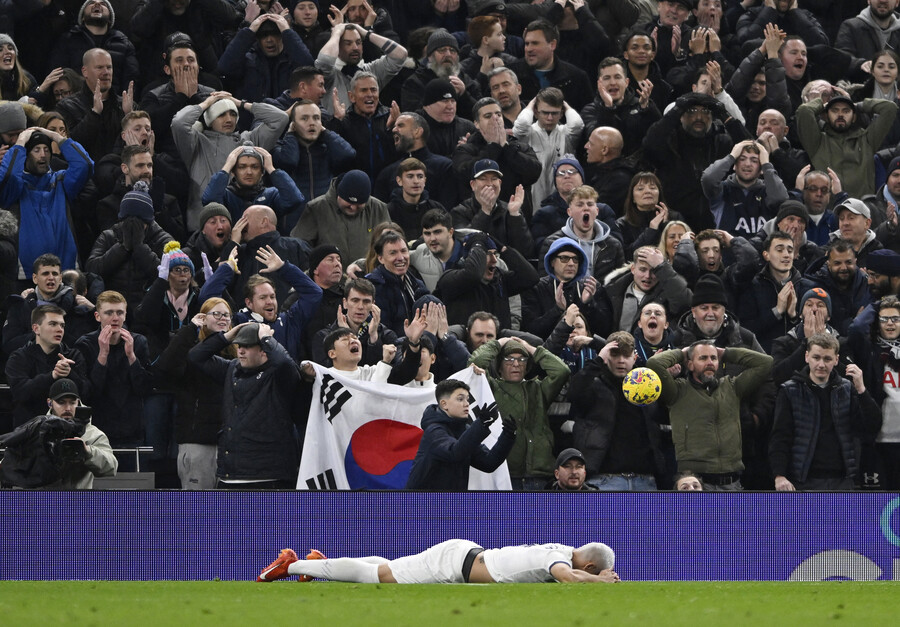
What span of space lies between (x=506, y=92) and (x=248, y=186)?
3252 millimetres

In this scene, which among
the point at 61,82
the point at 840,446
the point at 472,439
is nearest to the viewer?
the point at 472,439

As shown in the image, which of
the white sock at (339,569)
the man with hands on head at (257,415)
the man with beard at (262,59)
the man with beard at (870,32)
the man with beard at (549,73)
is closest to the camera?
the white sock at (339,569)

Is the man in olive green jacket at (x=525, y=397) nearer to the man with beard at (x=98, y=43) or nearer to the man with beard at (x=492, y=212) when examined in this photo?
the man with beard at (x=492, y=212)

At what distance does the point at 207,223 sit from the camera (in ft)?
47.1

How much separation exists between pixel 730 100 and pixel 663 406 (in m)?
4.91

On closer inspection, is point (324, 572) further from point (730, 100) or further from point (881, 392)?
point (730, 100)

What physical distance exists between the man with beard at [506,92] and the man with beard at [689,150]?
1470 mm

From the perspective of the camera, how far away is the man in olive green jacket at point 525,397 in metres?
13.2

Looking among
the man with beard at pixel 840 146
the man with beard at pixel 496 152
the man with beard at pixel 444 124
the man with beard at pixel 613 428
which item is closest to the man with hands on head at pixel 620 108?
the man with beard at pixel 496 152

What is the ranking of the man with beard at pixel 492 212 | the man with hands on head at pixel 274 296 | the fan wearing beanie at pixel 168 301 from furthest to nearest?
the man with beard at pixel 492 212, the fan wearing beanie at pixel 168 301, the man with hands on head at pixel 274 296

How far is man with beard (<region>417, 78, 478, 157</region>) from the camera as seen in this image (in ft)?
53.3

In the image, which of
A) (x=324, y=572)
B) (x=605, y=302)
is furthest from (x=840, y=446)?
(x=324, y=572)

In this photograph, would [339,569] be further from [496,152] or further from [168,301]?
[496,152]

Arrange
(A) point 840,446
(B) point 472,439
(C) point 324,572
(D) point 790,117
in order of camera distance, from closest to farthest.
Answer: (C) point 324,572
(B) point 472,439
(A) point 840,446
(D) point 790,117
